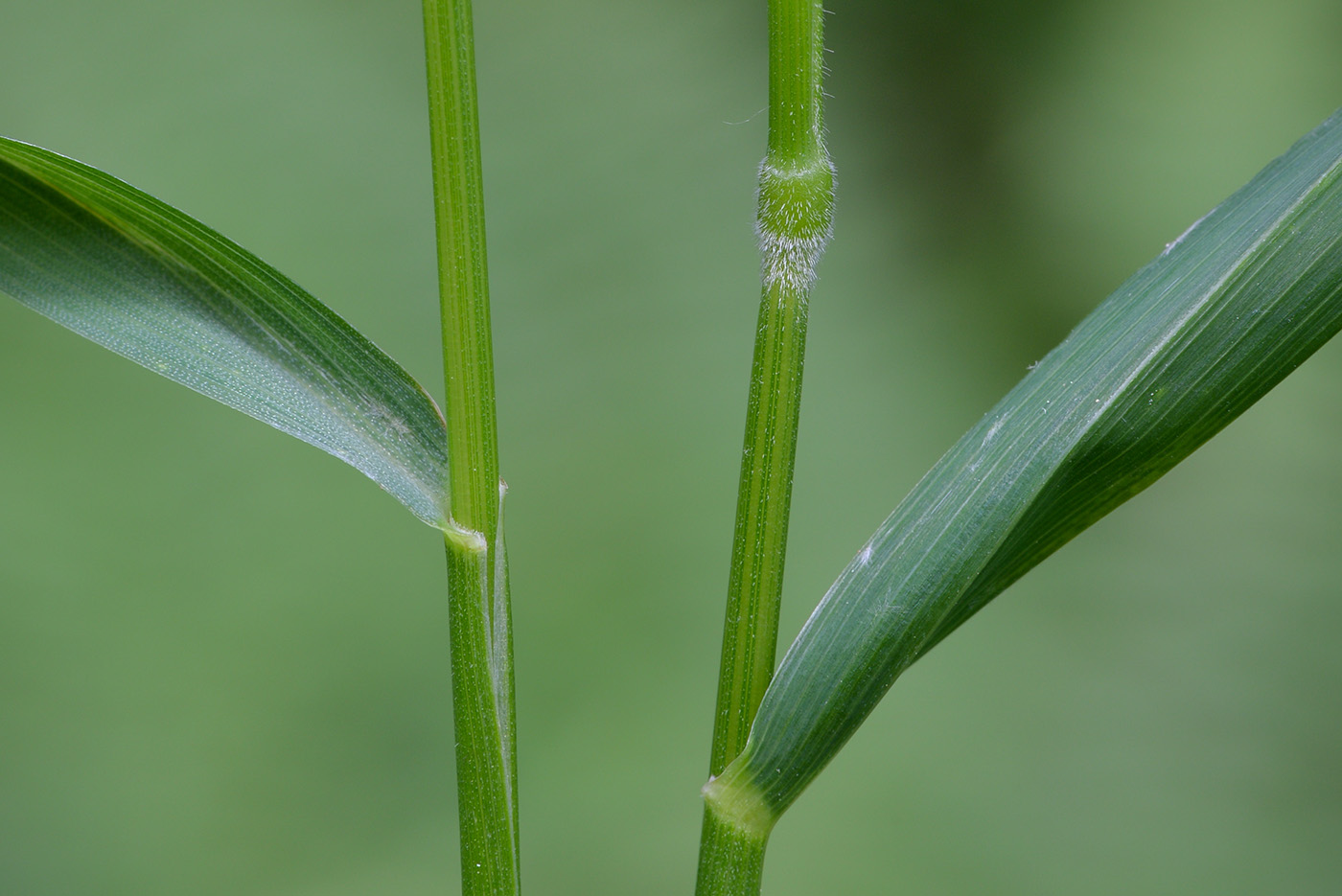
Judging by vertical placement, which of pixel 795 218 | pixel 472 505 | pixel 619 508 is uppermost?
pixel 619 508

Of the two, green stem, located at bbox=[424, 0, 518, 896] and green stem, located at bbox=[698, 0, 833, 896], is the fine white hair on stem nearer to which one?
green stem, located at bbox=[698, 0, 833, 896]

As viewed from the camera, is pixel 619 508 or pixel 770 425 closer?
pixel 770 425

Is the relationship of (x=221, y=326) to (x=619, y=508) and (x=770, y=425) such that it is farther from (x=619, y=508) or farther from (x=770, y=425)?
(x=619, y=508)

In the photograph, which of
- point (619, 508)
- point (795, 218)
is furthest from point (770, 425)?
point (619, 508)

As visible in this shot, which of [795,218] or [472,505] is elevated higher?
[795,218]

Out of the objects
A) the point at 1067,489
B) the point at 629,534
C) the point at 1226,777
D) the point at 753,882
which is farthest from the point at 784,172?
the point at 1226,777

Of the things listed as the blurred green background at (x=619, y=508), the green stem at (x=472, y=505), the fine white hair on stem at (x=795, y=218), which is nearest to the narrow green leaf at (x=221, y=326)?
the green stem at (x=472, y=505)

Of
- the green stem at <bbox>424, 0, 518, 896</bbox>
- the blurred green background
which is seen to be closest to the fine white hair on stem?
the green stem at <bbox>424, 0, 518, 896</bbox>
